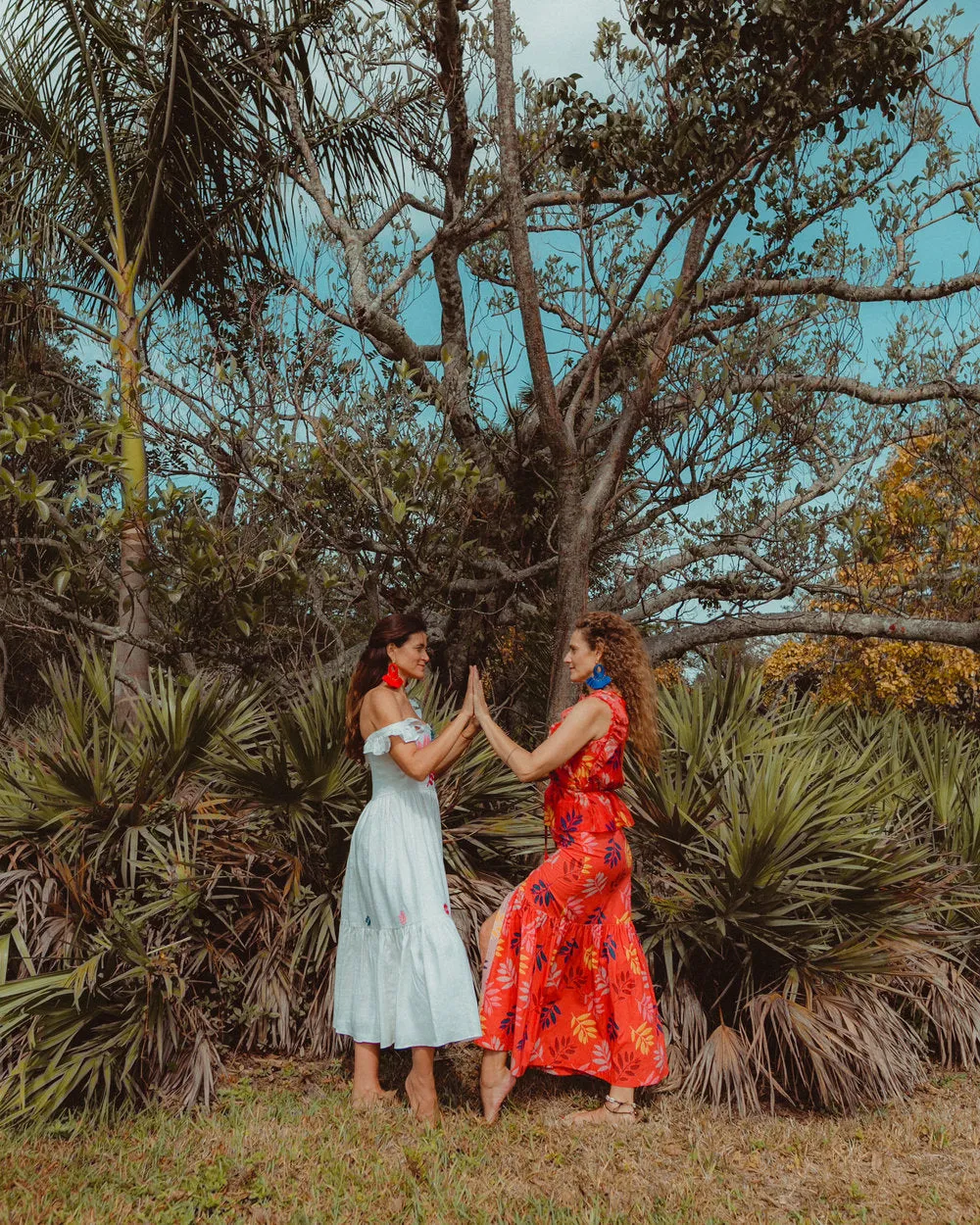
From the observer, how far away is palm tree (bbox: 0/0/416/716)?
27.6 feet

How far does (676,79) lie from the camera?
6230 millimetres

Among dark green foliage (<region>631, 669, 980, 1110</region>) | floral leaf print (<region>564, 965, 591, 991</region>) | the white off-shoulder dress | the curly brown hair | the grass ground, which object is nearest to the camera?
the grass ground

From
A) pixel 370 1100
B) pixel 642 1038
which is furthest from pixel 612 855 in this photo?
pixel 370 1100

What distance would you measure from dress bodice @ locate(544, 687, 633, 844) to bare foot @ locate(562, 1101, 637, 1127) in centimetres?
124

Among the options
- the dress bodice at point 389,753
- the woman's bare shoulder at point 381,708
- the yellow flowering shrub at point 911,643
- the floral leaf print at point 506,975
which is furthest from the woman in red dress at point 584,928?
the yellow flowering shrub at point 911,643

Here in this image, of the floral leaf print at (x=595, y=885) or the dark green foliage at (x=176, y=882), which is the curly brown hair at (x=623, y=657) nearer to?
the floral leaf print at (x=595, y=885)

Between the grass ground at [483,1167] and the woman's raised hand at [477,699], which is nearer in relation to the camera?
the grass ground at [483,1167]

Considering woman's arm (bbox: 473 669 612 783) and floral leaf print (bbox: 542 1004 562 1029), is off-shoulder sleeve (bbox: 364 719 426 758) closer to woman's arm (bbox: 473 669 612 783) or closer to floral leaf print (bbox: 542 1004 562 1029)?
woman's arm (bbox: 473 669 612 783)

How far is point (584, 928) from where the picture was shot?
4949mm

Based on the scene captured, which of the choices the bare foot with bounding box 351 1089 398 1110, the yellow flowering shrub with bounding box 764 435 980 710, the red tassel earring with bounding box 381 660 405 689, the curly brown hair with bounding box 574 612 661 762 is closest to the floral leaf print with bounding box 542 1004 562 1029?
the bare foot with bounding box 351 1089 398 1110

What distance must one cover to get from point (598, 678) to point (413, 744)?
0.90 metres

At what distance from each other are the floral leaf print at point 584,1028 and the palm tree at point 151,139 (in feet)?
14.4

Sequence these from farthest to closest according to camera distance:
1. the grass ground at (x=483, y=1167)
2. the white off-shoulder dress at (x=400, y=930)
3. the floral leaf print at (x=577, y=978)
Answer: the floral leaf print at (x=577, y=978), the white off-shoulder dress at (x=400, y=930), the grass ground at (x=483, y=1167)

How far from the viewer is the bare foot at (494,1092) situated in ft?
15.4
